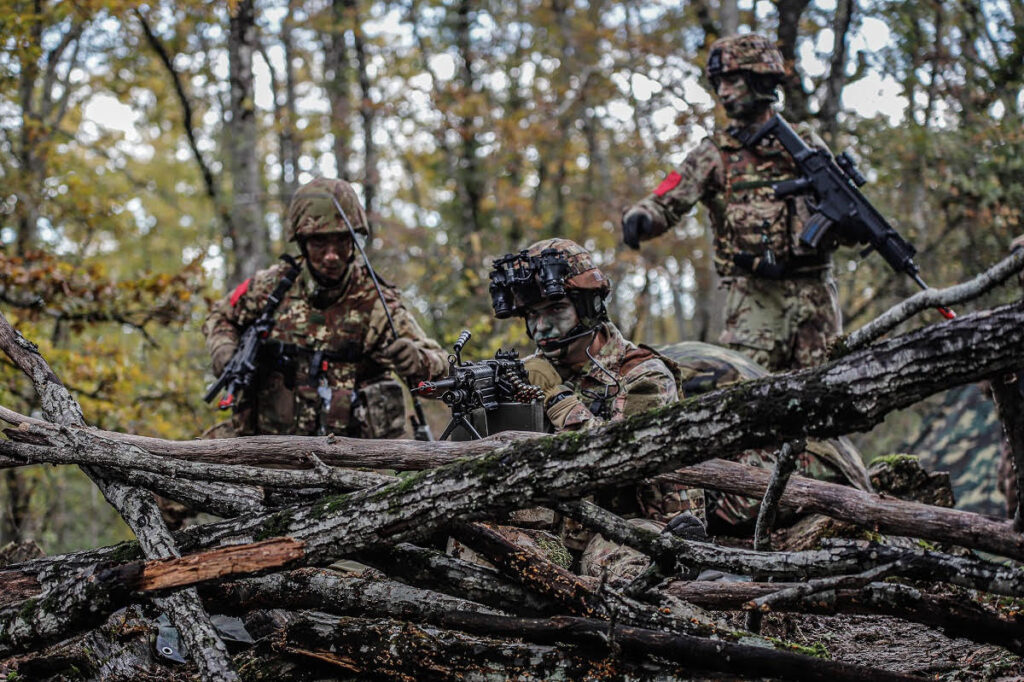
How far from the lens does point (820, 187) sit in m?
7.46

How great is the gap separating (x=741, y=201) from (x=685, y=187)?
0.47 meters

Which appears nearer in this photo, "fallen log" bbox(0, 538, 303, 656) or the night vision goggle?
"fallen log" bbox(0, 538, 303, 656)

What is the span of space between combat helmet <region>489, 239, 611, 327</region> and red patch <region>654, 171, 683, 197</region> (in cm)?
239

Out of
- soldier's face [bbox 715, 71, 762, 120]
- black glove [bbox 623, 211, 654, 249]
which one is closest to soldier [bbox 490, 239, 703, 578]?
black glove [bbox 623, 211, 654, 249]

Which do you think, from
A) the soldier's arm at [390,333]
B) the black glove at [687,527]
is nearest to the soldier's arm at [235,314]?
the soldier's arm at [390,333]

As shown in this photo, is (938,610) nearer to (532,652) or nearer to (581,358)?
(532,652)

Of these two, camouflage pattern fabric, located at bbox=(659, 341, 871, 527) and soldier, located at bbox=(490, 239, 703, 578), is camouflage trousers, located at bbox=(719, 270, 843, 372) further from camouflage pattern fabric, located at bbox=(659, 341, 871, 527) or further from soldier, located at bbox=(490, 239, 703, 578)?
soldier, located at bbox=(490, 239, 703, 578)

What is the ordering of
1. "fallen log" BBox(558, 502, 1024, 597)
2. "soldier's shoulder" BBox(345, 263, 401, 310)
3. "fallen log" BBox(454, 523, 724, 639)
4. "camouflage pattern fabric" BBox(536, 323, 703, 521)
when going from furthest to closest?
"soldier's shoulder" BBox(345, 263, 401, 310)
"camouflage pattern fabric" BBox(536, 323, 703, 521)
"fallen log" BBox(454, 523, 724, 639)
"fallen log" BBox(558, 502, 1024, 597)

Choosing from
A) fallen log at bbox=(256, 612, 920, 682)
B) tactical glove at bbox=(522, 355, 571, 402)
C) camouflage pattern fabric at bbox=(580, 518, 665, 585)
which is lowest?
fallen log at bbox=(256, 612, 920, 682)

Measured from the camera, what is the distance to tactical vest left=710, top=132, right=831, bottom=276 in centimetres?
763

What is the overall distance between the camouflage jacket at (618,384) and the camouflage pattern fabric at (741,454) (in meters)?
0.67

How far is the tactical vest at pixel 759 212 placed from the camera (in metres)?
7.63

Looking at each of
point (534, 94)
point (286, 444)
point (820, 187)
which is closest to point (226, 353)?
point (286, 444)

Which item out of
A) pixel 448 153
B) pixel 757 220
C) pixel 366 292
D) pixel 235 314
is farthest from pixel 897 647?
pixel 448 153
